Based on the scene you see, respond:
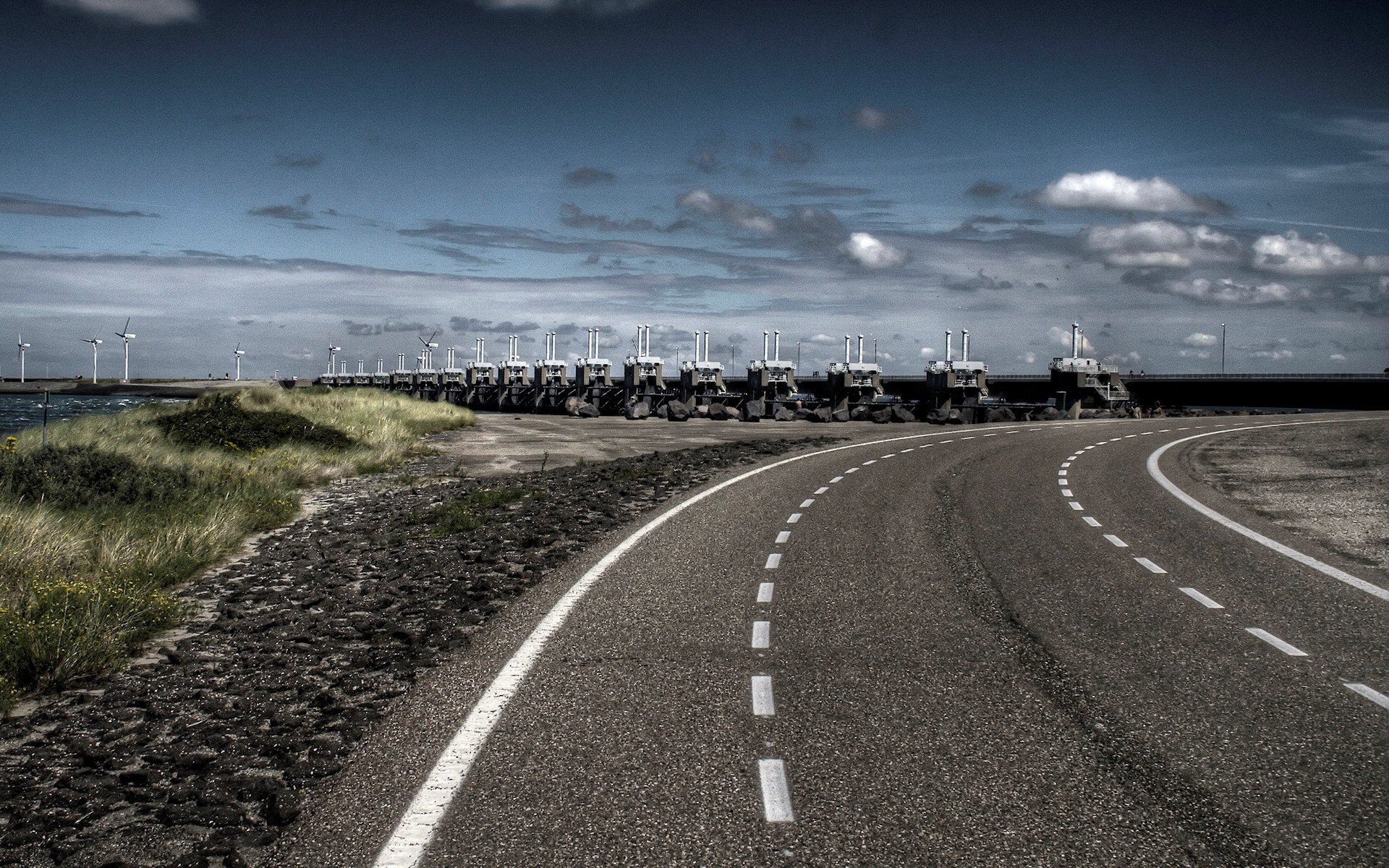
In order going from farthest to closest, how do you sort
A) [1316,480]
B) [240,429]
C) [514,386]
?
[514,386], [240,429], [1316,480]

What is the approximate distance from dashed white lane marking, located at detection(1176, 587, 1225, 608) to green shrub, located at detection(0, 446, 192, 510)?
1173cm

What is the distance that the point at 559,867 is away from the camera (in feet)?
12.5

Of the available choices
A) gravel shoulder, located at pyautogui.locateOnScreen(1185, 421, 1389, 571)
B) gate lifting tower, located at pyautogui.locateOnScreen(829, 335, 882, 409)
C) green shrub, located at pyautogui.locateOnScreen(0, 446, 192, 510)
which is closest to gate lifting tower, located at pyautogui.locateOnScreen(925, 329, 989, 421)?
gate lifting tower, located at pyautogui.locateOnScreen(829, 335, 882, 409)

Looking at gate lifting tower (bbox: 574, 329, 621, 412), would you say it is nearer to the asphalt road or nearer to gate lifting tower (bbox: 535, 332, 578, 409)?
gate lifting tower (bbox: 535, 332, 578, 409)

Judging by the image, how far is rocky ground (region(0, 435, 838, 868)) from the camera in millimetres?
4215

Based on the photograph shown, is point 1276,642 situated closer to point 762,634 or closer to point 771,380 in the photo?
point 762,634

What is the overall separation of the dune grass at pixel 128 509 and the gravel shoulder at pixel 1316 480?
37.9 ft

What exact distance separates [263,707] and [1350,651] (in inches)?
274


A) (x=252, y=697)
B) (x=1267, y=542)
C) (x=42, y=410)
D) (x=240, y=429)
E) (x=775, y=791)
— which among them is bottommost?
(x=42, y=410)

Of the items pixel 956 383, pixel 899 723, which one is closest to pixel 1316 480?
pixel 899 723

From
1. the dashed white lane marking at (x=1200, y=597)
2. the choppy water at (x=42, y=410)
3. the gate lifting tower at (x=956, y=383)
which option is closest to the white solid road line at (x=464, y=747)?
the dashed white lane marking at (x=1200, y=597)

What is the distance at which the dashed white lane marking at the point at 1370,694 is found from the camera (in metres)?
5.83

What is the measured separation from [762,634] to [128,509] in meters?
8.97

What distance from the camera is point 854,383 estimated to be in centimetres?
8112
